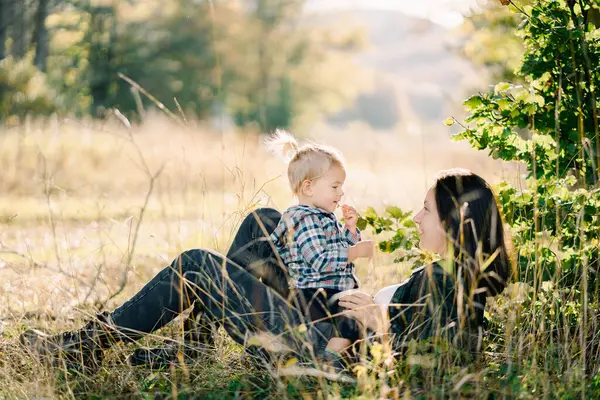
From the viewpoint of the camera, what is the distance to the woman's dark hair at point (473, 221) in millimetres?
3000

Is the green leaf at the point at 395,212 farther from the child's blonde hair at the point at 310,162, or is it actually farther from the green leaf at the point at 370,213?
the child's blonde hair at the point at 310,162

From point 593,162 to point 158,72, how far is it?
26.9 meters

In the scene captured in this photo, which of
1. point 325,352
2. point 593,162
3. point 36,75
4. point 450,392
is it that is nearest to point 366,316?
point 325,352

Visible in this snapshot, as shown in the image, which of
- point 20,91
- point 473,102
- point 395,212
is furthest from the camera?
point 20,91

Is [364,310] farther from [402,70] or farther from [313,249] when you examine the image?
[402,70]

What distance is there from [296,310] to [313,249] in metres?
0.39

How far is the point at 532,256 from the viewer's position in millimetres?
3432

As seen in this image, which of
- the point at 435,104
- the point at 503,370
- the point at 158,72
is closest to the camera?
the point at 503,370

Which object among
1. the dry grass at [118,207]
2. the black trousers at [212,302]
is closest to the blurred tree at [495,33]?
the dry grass at [118,207]

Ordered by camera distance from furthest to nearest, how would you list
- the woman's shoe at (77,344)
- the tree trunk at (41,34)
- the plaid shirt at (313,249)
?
1. the tree trunk at (41,34)
2. the plaid shirt at (313,249)
3. the woman's shoe at (77,344)

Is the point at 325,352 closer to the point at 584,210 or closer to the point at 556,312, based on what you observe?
the point at 556,312

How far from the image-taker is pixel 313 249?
10.9 ft

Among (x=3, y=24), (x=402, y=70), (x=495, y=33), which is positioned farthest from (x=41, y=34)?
(x=402, y=70)

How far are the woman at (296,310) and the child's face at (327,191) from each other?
1.63ft
